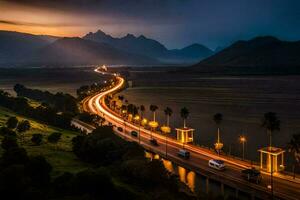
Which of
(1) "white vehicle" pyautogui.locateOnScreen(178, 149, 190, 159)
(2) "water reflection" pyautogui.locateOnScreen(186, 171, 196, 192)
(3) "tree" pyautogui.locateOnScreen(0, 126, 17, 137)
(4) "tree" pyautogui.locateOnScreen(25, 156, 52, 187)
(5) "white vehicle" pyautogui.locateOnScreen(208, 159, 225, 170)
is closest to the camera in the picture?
(4) "tree" pyautogui.locateOnScreen(25, 156, 52, 187)

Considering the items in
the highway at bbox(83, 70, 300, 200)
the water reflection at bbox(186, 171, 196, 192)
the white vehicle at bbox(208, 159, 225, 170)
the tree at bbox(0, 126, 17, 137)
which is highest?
the tree at bbox(0, 126, 17, 137)

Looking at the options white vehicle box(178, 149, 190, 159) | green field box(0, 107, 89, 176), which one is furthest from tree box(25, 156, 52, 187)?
white vehicle box(178, 149, 190, 159)

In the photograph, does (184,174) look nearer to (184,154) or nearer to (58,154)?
(184,154)

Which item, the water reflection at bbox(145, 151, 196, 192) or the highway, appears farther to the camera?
the water reflection at bbox(145, 151, 196, 192)

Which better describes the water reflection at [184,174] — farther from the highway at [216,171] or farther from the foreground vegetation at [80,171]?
the foreground vegetation at [80,171]

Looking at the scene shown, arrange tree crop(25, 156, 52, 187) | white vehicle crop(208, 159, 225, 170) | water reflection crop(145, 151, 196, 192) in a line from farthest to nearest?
water reflection crop(145, 151, 196, 192) < white vehicle crop(208, 159, 225, 170) < tree crop(25, 156, 52, 187)

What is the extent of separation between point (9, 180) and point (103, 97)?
148516mm

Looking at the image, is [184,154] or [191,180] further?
[184,154]

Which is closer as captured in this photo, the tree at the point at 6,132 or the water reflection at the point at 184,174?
the water reflection at the point at 184,174

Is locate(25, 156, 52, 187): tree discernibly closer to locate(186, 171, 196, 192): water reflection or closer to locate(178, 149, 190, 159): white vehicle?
locate(186, 171, 196, 192): water reflection

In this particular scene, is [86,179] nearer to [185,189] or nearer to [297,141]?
[185,189]

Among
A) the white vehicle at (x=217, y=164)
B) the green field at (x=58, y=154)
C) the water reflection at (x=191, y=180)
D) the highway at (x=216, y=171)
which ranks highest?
the green field at (x=58, y=154)

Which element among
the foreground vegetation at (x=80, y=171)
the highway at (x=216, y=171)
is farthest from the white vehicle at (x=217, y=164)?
the foreground vegetation at (x=80, y=171)

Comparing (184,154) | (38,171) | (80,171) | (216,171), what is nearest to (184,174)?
(184,154)
